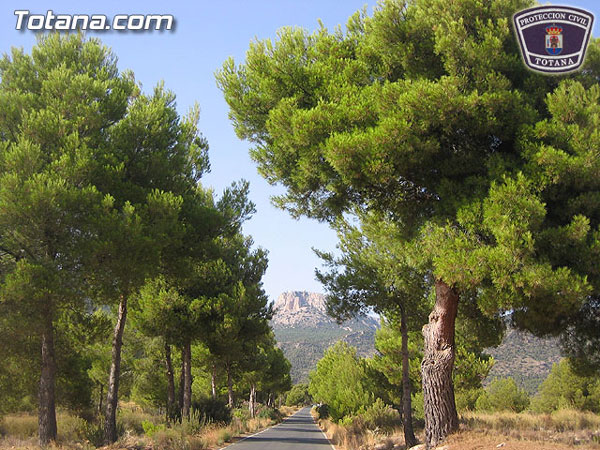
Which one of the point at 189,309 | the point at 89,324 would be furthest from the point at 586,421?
the point at 89,324

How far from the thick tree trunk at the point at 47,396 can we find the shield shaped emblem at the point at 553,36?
46.4 feet

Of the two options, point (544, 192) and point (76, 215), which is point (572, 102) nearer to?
point (544, 192)

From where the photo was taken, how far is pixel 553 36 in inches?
392

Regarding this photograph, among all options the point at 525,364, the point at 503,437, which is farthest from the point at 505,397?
the point at 525,364

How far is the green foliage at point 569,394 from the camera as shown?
46.2 metres

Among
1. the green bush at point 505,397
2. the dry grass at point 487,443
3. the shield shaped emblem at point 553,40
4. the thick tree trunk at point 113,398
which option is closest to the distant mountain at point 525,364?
the green bush at point 505,397

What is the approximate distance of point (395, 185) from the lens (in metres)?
10.9

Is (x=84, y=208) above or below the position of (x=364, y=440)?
above

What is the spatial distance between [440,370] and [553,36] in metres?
7.49

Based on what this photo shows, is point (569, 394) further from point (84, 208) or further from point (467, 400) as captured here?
point (84, 208)

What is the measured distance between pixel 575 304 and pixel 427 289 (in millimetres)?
7140

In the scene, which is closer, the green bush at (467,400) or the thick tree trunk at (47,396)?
the thick tree trunk at (47,396)

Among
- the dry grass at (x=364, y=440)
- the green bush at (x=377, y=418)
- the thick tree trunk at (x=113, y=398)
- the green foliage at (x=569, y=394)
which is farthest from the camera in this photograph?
the green foliage at (x=569, y=394)

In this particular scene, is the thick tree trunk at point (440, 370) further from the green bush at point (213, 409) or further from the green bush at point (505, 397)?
the green bush at point (505, 397)
